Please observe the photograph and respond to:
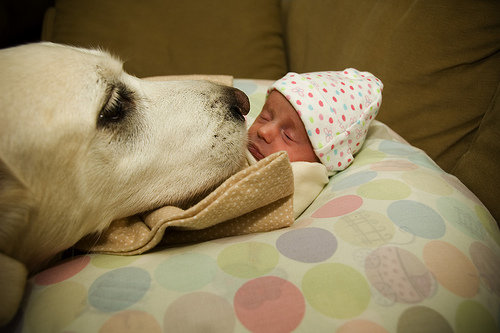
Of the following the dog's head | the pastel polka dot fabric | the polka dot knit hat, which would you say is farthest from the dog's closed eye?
the polka dot knit hat

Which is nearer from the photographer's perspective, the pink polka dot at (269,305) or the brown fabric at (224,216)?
the pink polka dot at (269,305)

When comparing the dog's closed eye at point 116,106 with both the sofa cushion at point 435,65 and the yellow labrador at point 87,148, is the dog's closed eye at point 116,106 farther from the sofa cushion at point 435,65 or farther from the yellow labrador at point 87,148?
the sofa cushion at point 435,65

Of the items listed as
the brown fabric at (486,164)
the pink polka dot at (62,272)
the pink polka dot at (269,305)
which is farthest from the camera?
the brown fabric at (486,164)

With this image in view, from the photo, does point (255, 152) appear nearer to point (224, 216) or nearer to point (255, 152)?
point (255, 152)

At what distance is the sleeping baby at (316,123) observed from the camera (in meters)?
1.04

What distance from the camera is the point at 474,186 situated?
100cm

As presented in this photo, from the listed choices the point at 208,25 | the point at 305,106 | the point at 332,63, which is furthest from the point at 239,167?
the point at 208,25

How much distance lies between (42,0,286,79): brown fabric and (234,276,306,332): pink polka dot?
1.61 meters

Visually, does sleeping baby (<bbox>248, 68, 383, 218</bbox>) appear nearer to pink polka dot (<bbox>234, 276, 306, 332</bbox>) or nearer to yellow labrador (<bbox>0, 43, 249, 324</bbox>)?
yellow labrador (<bbox>0, 43, 249, 324</bbox>)

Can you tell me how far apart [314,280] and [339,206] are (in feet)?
0.86

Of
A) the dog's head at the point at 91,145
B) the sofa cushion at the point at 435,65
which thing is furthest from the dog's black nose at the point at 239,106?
the sofa cushion at the point at 435,65

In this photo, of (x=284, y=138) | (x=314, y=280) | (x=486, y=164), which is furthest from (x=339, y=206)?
(x=486, y=164)

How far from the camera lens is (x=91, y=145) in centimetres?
75

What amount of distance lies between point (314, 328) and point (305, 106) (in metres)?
0.70
